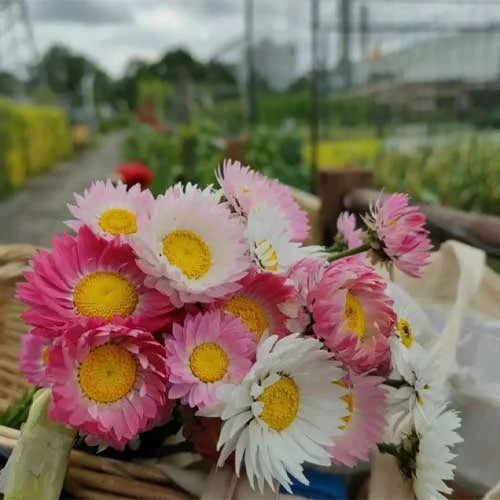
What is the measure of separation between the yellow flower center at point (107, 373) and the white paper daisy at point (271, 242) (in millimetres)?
148

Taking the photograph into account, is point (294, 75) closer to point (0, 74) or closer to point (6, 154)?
point (6, 154)

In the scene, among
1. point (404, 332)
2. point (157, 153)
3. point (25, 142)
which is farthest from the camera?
point (25, 142)

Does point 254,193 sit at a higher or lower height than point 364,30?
higher

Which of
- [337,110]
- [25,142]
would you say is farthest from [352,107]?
[25,142]

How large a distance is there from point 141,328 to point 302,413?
154 millimetres

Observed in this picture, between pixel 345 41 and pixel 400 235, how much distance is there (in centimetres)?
657

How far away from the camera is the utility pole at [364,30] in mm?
6930

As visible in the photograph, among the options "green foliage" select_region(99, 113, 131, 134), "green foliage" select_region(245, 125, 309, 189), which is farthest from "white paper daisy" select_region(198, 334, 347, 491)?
"green foliage" select_region(99, 113, 131, 134)

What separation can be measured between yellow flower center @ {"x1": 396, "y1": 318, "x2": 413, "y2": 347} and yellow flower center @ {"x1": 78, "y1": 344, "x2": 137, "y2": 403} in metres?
0.25

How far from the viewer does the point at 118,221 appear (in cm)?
81

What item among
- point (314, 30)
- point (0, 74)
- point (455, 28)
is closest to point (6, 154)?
point (0, 74)

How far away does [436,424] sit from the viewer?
827 mm

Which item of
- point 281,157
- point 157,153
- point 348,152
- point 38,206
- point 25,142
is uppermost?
point 281,157

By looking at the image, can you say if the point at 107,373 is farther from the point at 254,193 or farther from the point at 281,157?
the point at 281,157
